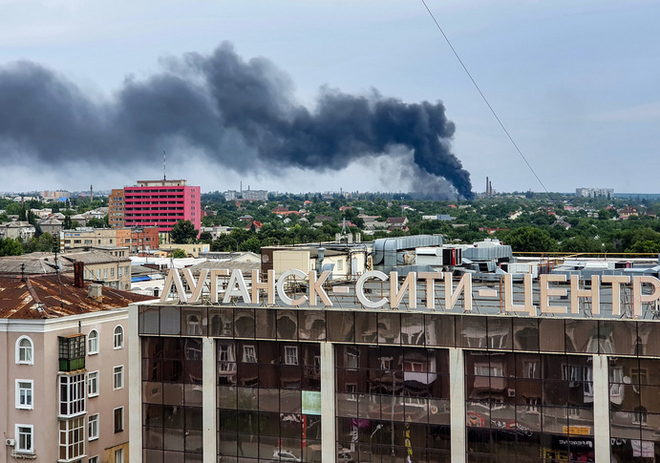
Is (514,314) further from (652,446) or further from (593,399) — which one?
(652,446)

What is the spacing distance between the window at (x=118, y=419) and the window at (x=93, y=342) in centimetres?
513

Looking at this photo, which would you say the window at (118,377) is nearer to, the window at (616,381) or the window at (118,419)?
the window at (118,419)

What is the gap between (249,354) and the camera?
43.8 m

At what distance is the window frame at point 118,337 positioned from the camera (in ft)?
206

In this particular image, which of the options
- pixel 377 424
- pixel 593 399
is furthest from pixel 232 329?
pixel 593 399

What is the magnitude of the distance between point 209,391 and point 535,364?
16.8m

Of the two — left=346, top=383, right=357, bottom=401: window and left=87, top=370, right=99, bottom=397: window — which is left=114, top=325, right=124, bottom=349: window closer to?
left=87, top=370, right=99, bottom=397: window

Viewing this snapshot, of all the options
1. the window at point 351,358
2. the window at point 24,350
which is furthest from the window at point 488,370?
the window at point 24,350

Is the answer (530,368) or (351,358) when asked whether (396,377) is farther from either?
(530,368)

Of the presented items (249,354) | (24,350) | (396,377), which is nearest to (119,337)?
(24,350)

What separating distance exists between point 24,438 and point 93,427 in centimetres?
504

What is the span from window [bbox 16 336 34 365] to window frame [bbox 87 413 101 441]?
20.7ft

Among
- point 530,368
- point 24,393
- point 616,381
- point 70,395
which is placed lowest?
point 70,395

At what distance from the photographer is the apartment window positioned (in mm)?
56875
